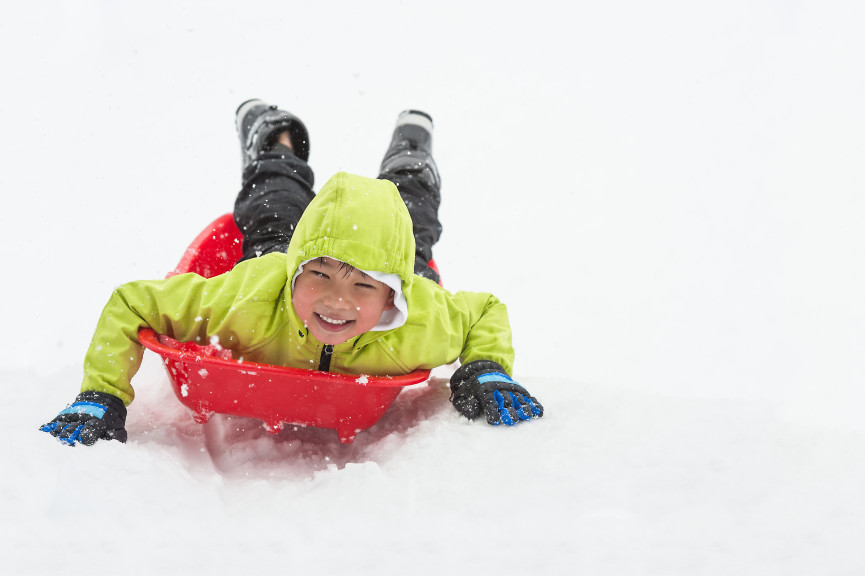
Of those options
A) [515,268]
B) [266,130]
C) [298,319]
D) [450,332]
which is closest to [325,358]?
[298,319]

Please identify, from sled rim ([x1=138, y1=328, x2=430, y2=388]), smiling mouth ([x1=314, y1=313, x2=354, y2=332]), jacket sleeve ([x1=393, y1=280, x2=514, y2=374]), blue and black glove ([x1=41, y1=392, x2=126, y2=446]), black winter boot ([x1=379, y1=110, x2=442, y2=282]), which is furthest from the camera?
black winter boot ([x1=379, y1=110, x2=442, y2=282])

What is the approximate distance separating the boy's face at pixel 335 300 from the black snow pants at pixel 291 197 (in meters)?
0.53

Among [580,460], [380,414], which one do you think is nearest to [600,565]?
[580,460]

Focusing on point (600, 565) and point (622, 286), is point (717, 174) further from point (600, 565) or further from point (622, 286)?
point (600, 565)

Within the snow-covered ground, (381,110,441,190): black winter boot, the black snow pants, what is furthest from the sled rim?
(381,110,441,190): black winter boot

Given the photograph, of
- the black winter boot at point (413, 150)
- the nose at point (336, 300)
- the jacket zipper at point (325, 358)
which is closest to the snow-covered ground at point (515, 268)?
the jacket zipper at point (325, 358)

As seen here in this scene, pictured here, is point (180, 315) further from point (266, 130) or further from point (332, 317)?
point (266, 130)

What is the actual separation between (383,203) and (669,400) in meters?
0.69

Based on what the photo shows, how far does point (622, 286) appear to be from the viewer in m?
2.87

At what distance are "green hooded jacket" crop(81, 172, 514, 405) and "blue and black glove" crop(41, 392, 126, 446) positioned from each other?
46 mm

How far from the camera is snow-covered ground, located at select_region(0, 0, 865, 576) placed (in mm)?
903

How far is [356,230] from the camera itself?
4.33ft

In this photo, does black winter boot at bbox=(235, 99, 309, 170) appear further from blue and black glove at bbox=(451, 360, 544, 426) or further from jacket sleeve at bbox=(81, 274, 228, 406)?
blue and black glove at bbox=(451, 360, 544, 426)

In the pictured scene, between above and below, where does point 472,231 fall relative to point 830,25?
below
